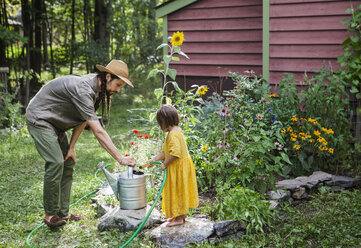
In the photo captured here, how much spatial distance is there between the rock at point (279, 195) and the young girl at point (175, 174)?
1043 mm

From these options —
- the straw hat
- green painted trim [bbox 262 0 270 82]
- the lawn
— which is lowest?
the lawn

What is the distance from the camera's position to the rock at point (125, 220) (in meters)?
3.72

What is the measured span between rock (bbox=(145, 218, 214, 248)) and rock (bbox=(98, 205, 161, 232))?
16 cm

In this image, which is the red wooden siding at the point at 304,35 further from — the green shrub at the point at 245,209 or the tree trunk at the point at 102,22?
the tree trunk at the point at 102,22

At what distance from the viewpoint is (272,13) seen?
6129 mm

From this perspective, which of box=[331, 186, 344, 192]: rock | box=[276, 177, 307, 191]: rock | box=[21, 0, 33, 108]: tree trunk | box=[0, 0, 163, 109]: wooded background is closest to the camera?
box=[276, 177, 307, 191]: rock

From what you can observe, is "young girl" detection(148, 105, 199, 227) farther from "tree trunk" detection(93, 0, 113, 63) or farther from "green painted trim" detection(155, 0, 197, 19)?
"tree trunk" detection(93, 0, 113, 63)

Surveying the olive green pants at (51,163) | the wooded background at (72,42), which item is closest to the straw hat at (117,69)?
the olive green pants at (51,163)

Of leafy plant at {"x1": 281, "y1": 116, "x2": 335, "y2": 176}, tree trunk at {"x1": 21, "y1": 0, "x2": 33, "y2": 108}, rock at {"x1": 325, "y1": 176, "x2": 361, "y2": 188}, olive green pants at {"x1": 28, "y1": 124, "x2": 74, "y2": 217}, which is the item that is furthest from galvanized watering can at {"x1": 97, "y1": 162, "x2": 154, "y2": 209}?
tree trunk at {"x1": 21, "y1": 0, "x2": 33, "y2": 108}

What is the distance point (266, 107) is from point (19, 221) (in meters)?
3.09

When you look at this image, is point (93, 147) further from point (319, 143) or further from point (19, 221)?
point (319, 143)

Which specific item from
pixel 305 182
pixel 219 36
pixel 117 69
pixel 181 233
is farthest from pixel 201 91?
pixel 219 36

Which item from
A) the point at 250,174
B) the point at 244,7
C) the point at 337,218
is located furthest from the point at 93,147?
the point at 337,218

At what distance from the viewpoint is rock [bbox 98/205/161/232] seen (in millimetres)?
3721
